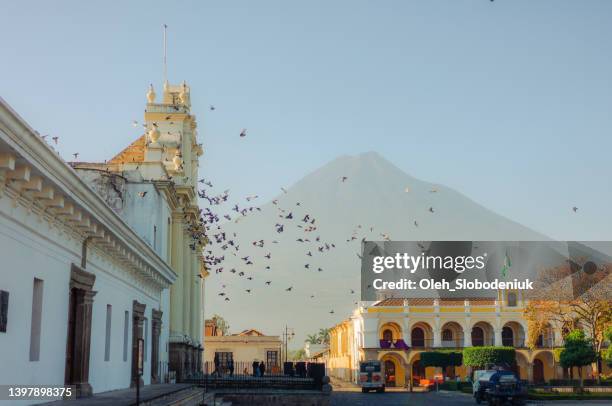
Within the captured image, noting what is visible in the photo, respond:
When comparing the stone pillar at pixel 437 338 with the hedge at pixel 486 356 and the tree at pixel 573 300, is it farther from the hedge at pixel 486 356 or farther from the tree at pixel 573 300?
the tree at pixel 573 300

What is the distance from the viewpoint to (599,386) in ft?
162

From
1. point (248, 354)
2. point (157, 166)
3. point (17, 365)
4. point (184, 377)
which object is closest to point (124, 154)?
point (157, 166)

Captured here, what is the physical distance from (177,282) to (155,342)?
846cm

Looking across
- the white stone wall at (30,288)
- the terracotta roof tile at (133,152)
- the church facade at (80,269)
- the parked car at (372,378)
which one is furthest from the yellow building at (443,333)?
the white stone wall at (30,288)

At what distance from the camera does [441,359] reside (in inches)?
2584

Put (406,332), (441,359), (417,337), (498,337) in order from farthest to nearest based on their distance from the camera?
(417,337)
(498,337)
(406,332)
(441,359)

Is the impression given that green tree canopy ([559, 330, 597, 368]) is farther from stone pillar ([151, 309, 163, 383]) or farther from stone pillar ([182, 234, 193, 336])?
stone pillar ([151, 309, 163, 383])

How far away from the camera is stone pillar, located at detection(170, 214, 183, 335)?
36031 millimetres

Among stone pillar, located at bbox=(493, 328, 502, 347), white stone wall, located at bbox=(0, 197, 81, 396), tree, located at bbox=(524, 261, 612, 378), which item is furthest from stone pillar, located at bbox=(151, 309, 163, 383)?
stone pillar, located at bbox=(493, 328, 502, 347)

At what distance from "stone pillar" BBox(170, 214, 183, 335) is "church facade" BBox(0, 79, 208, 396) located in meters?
0.97

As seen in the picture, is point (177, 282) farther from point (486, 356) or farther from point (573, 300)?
point (486, 356)

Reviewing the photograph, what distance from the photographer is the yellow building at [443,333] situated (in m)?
72.3

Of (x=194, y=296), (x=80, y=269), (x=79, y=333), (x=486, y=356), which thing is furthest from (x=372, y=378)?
(x=80, y=269)

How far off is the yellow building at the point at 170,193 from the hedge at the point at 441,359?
2557cm
